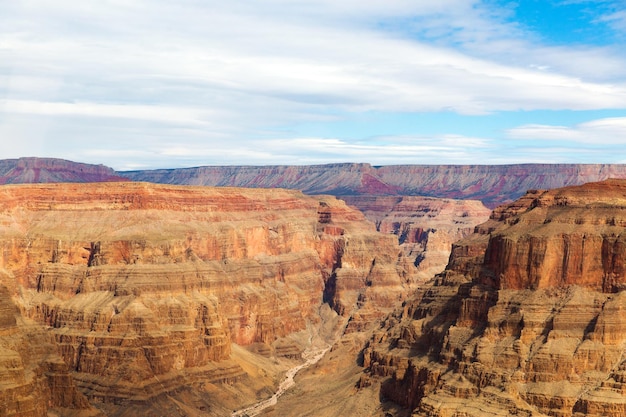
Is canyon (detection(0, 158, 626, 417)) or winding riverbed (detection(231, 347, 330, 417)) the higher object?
canyon (detection(0, 158, 626, 417))

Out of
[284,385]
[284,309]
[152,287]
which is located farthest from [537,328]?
[284,309]

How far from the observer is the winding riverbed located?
395 feet

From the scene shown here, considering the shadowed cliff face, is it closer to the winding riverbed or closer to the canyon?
the canyon

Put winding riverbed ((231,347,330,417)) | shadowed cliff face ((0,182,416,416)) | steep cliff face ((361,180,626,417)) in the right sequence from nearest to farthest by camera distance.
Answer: steep cliff face ((361,180,626,417)) < shadowed cliff face ((0,182,416,416)) < winding riverbed ((231,347,330,417))

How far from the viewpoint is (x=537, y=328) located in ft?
292

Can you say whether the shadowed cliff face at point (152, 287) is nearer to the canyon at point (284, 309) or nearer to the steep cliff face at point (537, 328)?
the canyon at point (284, 309)

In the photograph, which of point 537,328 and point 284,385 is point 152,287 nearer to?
point 284,385

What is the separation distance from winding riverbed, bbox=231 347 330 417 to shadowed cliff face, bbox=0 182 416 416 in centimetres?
326

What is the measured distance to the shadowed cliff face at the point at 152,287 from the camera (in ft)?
394

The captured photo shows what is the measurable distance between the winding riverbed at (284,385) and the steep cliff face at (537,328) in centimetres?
2055

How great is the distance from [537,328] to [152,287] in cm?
5773

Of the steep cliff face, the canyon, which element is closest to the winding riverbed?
the canyon

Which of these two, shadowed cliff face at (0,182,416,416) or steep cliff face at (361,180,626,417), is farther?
shadowed cliff face at (0,182,416,416)

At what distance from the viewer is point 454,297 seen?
108375 millimetres
